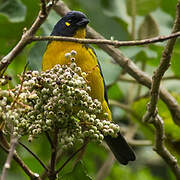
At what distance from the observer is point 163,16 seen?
4.91 metres

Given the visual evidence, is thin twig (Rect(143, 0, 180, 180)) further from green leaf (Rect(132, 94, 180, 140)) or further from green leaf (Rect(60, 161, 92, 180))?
green leaf (Rect(60, 161, 92, 180))

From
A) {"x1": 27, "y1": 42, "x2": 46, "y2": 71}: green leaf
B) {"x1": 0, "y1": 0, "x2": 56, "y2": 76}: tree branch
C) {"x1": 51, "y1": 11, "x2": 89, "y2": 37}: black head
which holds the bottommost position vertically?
{"x1": 27, "y1": 42, "x2": 46, "y2": 71}: green leaf


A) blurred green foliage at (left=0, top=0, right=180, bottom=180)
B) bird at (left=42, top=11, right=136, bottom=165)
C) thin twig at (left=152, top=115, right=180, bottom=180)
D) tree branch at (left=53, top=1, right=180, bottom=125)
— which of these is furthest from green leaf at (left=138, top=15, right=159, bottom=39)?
thin twig at (left=152, top=115, right=180, bottom=180)

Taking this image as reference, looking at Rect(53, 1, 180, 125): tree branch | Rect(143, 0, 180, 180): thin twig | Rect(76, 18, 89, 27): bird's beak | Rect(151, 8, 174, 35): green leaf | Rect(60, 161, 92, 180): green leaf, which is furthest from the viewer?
Rect(151, 8, 174, 35): green leaf

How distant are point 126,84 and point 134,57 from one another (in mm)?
882

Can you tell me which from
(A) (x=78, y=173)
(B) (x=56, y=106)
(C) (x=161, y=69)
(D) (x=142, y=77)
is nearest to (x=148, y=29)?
(D) (x=142, y=77)

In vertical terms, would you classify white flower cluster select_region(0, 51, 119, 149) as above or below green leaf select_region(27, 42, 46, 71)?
above

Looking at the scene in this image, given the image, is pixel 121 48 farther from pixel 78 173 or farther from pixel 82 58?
pixel 78 173

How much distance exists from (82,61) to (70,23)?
1.60 feet

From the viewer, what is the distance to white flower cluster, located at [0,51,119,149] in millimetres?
2102

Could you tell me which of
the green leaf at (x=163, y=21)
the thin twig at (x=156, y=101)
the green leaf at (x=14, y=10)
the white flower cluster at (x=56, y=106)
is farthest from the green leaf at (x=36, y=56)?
the green leaf at (x=163, y=21)

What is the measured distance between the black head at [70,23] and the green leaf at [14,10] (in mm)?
306

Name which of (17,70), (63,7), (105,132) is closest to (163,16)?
(63,7)

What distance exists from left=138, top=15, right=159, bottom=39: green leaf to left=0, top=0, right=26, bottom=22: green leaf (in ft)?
3.47
